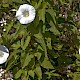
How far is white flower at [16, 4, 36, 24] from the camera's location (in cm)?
262

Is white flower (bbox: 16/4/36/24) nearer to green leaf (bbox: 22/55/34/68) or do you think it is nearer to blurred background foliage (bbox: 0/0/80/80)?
blurred background foliage (bbox: 0/0/80/80)

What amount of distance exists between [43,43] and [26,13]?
38 centimetres

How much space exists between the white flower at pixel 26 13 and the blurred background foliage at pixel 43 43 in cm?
5

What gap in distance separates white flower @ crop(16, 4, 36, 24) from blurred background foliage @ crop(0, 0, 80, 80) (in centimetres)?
5

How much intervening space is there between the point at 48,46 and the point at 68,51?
0.53m

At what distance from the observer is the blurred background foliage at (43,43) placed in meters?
2.68

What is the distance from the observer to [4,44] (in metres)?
3.05

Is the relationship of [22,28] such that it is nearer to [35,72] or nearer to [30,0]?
[30,0]

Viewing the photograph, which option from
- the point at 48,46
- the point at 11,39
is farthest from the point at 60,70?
the point at 11,39

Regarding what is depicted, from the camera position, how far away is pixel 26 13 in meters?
2.87

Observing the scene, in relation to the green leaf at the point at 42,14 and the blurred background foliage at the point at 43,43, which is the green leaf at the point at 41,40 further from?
the green leaf at the point at 42,14

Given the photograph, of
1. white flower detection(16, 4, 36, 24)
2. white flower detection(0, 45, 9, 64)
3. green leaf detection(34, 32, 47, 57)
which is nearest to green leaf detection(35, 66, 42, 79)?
green leaf detection(34, 32, 47, 57)

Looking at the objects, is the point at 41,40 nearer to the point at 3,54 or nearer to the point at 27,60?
the point at 27,60

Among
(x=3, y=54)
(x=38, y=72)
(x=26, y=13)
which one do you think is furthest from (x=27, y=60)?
(x=26, y=13)
